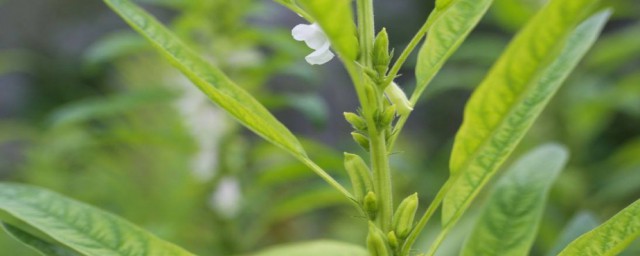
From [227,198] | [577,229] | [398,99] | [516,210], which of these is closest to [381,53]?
[398,99]

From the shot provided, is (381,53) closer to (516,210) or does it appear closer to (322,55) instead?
(322,55)

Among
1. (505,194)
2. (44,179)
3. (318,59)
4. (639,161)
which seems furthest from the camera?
(44,179)

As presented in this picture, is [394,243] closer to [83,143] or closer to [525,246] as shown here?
[525,246]

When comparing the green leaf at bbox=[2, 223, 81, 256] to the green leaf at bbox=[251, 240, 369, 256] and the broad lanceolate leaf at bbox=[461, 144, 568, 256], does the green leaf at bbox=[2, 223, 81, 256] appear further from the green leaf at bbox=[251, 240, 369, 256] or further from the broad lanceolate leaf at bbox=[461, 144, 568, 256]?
the broad lanceolate leaf at bbox=[461, 144, 568, 256]

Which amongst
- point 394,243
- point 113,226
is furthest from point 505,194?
point 113,226

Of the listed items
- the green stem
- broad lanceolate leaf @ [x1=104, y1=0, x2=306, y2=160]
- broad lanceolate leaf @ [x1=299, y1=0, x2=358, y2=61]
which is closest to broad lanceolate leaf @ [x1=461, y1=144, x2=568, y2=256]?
the green stem

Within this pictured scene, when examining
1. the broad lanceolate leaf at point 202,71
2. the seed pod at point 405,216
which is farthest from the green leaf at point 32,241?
the seed pod at point 405,216

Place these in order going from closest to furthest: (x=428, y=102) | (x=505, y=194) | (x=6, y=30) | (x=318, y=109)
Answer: (x=505, y=194)
(x=318, y=109)
(x=428, y=102)
(x=6, y=30)
